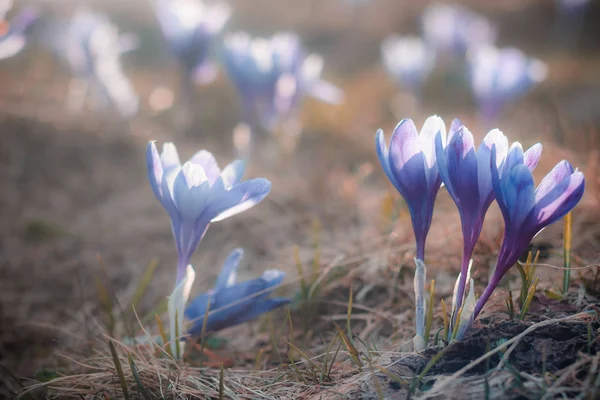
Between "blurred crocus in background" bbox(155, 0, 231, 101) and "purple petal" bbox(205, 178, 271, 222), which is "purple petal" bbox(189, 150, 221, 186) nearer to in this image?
"purple petal" bbox(205, 178, 271, 222)

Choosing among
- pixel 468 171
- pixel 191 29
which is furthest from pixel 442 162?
pixel 191 29

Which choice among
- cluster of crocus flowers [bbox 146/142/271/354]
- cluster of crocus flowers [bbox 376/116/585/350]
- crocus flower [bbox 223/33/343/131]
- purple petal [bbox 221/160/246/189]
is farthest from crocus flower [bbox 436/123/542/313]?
crocus flower [bbox 223/33/343/131]

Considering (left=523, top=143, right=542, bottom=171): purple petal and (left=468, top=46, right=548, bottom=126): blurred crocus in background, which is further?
(left=468, top=46, right=548, bottom=126): blurred crocus in background

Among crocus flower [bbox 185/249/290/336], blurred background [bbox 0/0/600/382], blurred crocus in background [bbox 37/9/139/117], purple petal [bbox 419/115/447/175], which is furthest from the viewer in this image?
blurred crocus in background [bbox 37/9/139/117]

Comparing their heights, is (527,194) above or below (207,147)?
above

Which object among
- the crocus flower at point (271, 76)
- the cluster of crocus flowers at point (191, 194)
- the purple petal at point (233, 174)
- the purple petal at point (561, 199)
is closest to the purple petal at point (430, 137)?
the purple petal at point (561, 199)

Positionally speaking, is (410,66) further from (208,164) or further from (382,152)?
(382,152)
